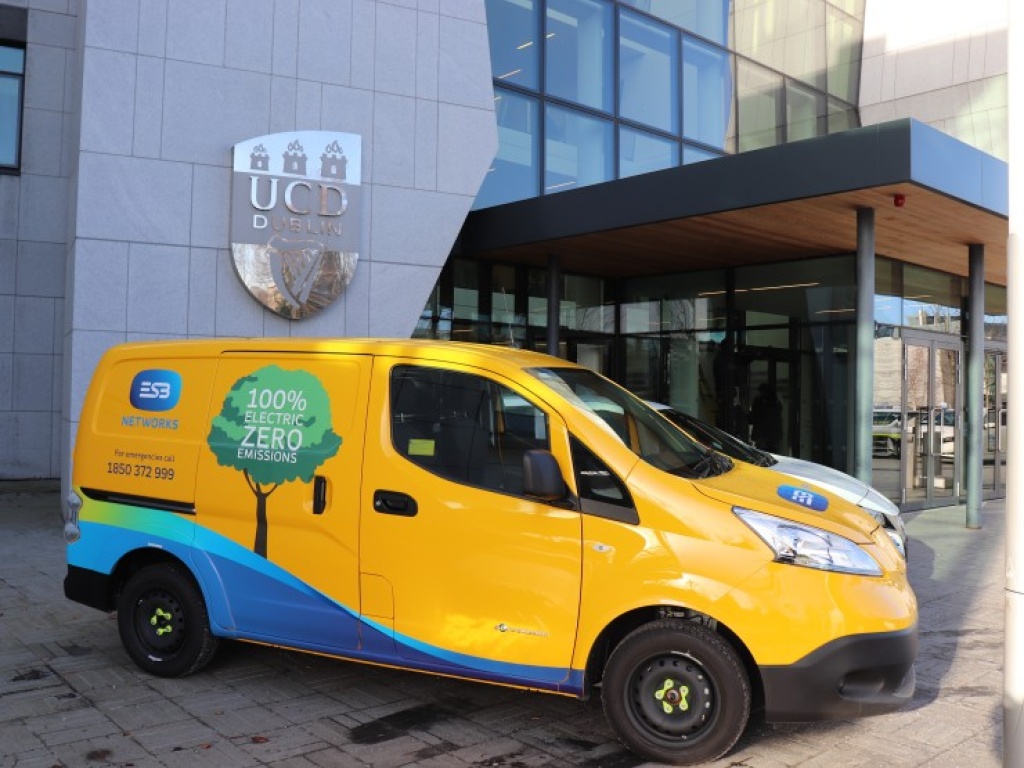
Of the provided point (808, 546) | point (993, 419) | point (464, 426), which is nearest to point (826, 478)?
point (808, 546)

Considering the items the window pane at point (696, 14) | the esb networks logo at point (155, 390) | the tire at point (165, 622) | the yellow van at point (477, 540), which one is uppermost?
the window pane at point (696, 14)

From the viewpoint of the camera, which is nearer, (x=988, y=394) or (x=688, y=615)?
(x=688, y=615)

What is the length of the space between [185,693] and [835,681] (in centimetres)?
343

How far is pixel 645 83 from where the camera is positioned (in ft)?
51.6

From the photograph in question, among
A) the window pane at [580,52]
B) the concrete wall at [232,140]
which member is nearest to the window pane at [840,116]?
the window pane at [580,52]

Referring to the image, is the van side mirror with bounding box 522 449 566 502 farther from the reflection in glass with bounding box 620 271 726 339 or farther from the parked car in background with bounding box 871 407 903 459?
the reflection in glass with bounding box 620 271 726 339

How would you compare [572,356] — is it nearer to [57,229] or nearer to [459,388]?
[57,229]

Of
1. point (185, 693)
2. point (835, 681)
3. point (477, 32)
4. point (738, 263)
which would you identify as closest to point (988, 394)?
point (738, 263)

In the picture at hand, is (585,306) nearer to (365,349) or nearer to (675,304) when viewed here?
(675,304)

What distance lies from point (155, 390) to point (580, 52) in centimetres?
1148

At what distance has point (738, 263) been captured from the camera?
559 inches

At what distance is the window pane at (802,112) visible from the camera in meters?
18.2

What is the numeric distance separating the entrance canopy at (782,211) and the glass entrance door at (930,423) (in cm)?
135

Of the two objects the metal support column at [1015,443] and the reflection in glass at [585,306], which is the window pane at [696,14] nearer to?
the reflection in glass at [585,306]
